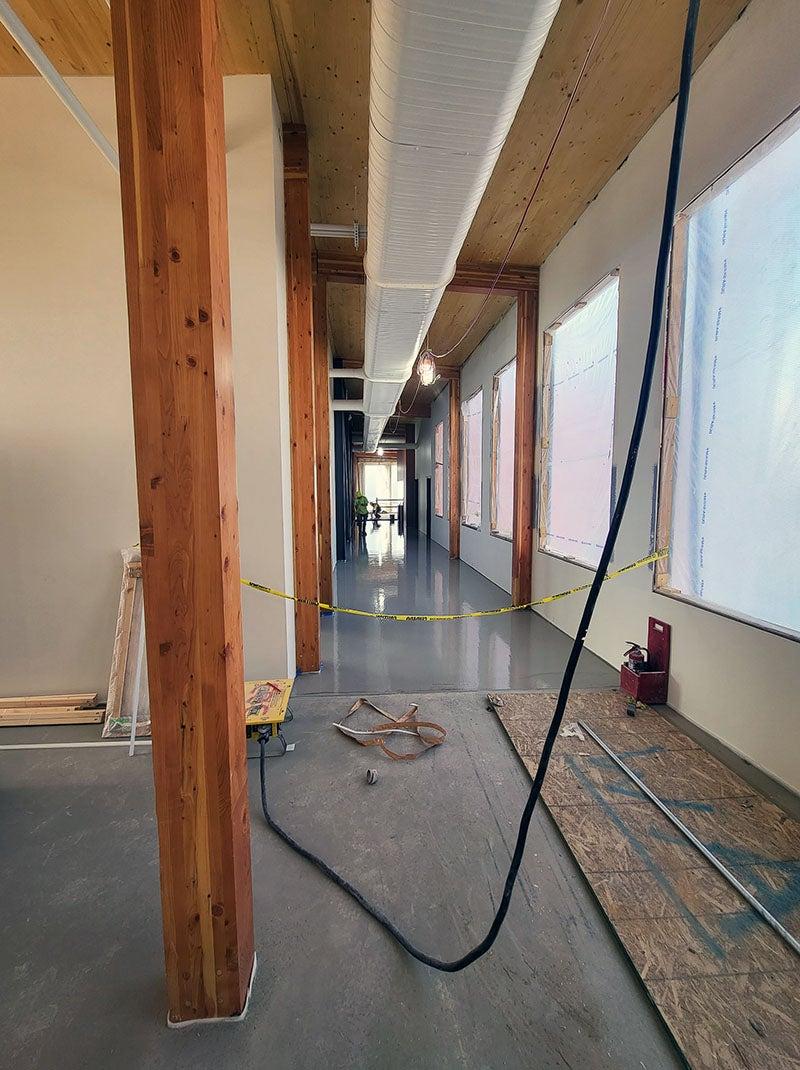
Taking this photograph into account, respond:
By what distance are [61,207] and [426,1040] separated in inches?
146

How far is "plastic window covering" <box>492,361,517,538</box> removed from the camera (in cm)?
517

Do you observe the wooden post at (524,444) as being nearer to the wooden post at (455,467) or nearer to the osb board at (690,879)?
the osb board at (690,879)

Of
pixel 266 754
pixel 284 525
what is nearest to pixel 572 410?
pixel 284 525

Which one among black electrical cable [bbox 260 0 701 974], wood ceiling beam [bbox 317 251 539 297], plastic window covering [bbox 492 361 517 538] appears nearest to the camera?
black electrical cable [bbox 260 0 701 974]

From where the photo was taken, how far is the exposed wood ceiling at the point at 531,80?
1.88 meters

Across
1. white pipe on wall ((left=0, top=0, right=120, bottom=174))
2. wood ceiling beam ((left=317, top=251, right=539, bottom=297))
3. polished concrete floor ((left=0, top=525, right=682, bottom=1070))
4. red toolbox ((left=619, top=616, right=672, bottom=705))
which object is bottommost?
polished concrete floor ((left=0, top=525, right=682, bottom=1070))

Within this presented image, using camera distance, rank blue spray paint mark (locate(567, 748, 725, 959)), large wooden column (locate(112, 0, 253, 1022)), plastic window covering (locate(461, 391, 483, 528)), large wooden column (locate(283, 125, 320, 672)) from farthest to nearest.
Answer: plastic window covering (locate(461, 391, 483, 528)) → large wooden column (locate(283, 125, 320, 672)) → blue spray paint mark (locate(567, 748, 725, 959)) → large wooden column (locate(112, 0, 253, 1022))

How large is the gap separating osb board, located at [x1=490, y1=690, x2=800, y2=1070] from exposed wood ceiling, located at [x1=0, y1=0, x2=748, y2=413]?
3388 mm

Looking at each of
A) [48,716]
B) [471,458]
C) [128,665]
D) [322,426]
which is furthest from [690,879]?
[471,458]

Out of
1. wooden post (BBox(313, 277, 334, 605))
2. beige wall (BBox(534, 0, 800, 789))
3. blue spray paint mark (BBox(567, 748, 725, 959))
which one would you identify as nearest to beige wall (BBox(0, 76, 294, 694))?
wooden post (BBox(313, 277, 334, 605))

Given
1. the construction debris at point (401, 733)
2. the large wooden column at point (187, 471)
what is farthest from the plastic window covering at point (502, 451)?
the large wooden column at point (187, 471)

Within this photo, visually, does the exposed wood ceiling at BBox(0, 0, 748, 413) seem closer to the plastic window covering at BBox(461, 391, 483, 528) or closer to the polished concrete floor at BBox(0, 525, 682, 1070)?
the plastic window covering at BBox(461, 391, 483, 528)

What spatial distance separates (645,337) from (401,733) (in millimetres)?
2762

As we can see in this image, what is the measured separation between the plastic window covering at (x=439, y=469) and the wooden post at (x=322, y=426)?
459 centimetres
